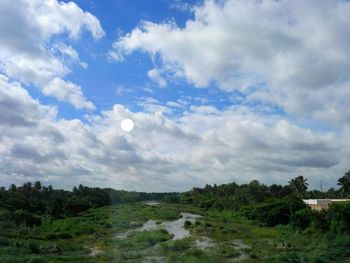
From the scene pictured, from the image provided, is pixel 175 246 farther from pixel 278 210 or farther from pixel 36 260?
pixel 278 210

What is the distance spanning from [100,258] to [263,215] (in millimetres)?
30920

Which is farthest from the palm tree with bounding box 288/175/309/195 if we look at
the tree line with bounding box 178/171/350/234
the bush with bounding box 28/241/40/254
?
the bush with bounding box 28/241/40/254

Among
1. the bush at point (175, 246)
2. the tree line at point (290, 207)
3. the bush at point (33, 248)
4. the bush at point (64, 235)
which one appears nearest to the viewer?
the bush at point (33, 248)

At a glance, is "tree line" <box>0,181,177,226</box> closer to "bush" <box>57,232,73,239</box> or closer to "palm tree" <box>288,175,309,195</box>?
"bush" <box>57,232,73,239</box>

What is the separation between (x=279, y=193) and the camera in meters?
82.9

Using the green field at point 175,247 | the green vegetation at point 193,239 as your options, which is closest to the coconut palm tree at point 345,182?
the green vegetation at point 193,239

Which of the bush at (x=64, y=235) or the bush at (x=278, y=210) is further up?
the bush at (x=278, y=210)

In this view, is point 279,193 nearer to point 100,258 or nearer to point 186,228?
point 186,228

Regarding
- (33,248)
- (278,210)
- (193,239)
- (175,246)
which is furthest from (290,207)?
(33,248)

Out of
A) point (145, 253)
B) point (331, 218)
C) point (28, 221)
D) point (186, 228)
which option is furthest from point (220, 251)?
point (28, 221)

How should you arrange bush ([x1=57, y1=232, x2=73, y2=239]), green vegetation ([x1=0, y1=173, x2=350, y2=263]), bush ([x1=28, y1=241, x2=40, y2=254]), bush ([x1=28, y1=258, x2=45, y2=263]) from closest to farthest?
bush ([x1=28, y1=258, x2=45, y2=263]), green vegetation ([x1=0, y1=173, x2=350, y2=263]), bush ([x1=28, y1=241, x2=40, y2=254]), bush ([x1=57, y1=232, x2=73, y2=239])

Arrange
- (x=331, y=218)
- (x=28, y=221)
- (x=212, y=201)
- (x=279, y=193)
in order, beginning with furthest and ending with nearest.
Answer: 1. (x=212, y=201)
2. (x=279, y=193)
3. (x=28, y=221)
4. (x=331, y=218)

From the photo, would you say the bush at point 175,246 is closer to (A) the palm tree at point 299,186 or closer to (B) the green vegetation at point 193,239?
(B) the green vegetation at point 193,239

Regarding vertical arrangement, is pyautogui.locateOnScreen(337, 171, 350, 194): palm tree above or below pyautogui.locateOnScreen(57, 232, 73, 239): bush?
above
